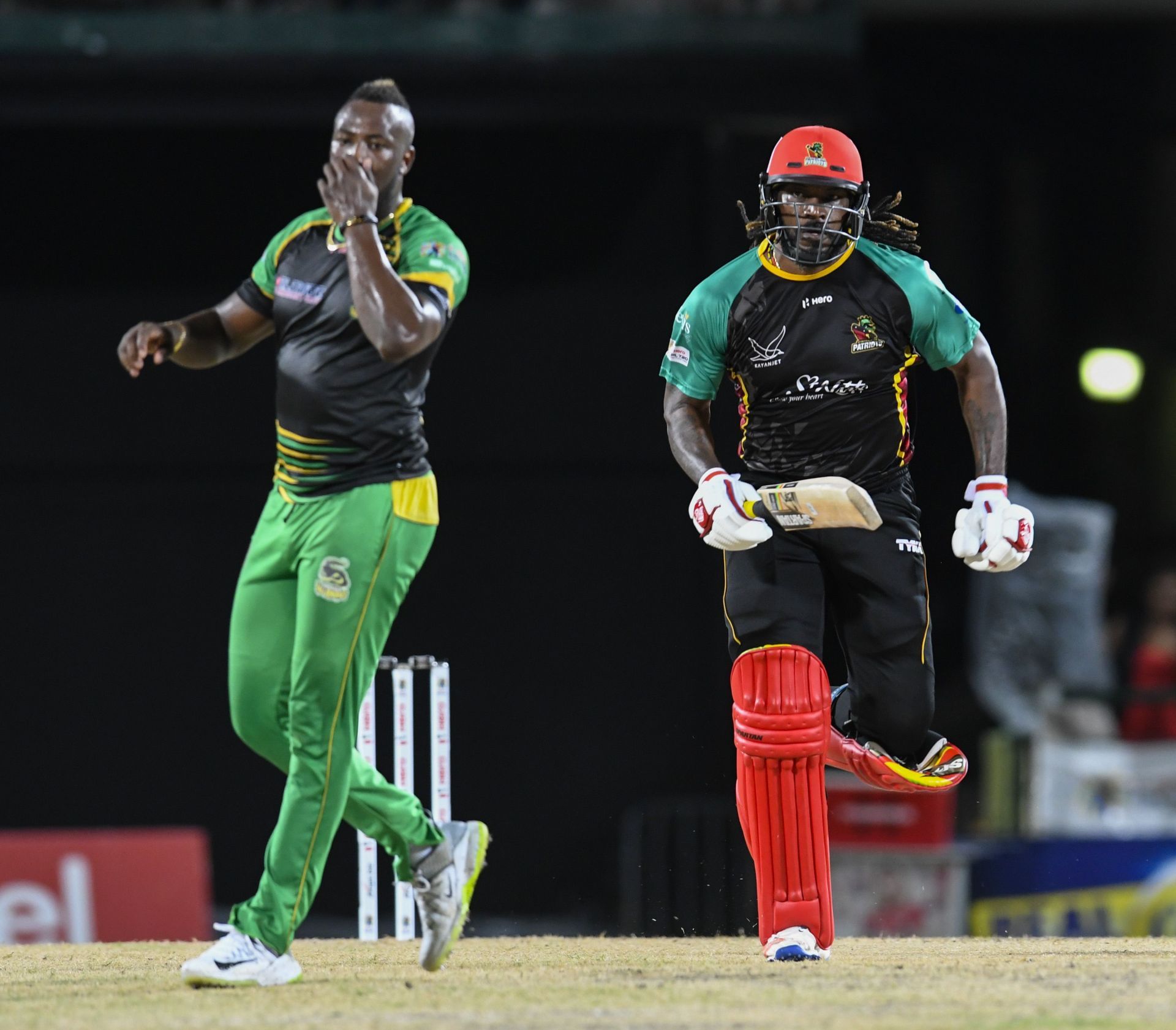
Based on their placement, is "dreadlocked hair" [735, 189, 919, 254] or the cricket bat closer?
the cricket bat

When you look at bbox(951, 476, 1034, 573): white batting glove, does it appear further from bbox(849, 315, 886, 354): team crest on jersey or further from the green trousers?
the green trousers

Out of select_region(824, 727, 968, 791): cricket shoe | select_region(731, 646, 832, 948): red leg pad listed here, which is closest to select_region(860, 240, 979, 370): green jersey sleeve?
select_region(731, 646, 832, 948): red leg pad

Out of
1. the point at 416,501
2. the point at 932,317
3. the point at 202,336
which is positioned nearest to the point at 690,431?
the point at 932,317

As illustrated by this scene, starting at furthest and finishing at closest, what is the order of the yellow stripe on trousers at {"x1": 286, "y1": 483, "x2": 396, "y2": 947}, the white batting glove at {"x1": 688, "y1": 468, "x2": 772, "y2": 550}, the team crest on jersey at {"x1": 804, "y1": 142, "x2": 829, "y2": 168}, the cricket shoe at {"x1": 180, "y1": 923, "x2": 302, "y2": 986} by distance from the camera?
the team crest on jersey at {"x1": 804, "y1": 142, "x2": 829, "y2": 168}, the white batting glove at {"x1": 688, "y1": 468, "x2": 772, "y2": 550}, the yellow stripe on trousers at {"x1": 286, "y1": 483, "x2": 396, "y2": 947}, the cricket shoe at {"x1": 180, "y1": 923, "x2": 302, "y2": 986}

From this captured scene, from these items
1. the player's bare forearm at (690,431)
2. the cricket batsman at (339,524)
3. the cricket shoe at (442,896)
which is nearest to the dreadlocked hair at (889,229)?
the player's bare forearm at (690,431)

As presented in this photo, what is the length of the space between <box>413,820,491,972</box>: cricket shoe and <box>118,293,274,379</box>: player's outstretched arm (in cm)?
136

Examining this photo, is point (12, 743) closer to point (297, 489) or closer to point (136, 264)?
point (136, 264)

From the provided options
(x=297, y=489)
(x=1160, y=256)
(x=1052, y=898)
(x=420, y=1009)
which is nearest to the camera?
(x=420, y=1009)

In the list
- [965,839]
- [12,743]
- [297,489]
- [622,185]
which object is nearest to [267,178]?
[622,185]

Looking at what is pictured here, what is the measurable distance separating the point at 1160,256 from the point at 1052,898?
592 cm

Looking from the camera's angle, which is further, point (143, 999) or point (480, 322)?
point (480, 322)

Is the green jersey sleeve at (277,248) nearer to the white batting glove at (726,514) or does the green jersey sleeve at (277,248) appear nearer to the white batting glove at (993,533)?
the white batting glove at (726,514)

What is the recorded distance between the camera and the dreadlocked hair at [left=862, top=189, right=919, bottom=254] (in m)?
5.08

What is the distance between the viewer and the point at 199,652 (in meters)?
9.54
